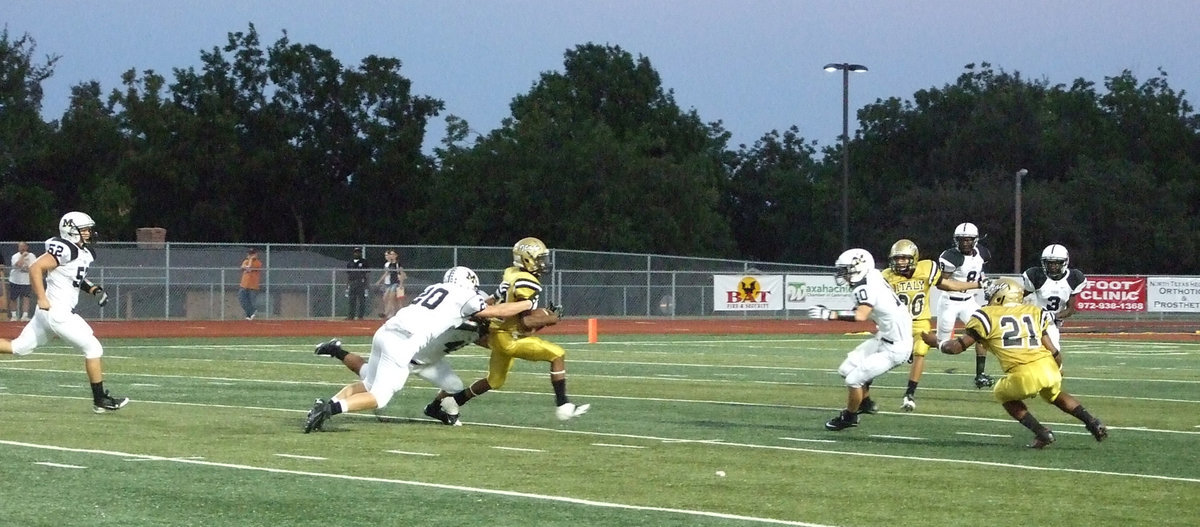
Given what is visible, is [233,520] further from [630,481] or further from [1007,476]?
[1007,476]

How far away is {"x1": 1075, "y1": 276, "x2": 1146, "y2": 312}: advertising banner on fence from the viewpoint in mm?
39344

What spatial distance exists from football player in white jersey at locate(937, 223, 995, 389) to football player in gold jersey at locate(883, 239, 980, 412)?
75cm

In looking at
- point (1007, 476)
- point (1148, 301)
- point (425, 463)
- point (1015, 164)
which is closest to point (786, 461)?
point (1007, 476)

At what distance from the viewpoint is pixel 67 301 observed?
1255 cm

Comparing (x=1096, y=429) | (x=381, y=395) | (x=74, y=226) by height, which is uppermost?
(x=74, y=226)

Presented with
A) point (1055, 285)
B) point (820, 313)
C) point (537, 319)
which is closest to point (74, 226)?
point (537, 319)

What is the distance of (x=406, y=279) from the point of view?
118 feet

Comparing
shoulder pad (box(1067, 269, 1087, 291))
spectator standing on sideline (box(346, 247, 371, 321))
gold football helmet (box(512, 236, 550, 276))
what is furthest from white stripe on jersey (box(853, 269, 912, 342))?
spectator standing on sideline (box(346, 247, 371, 321))

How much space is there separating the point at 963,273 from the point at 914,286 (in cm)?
219

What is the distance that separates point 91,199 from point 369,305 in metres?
32.6

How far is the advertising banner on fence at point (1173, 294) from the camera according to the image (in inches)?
1555

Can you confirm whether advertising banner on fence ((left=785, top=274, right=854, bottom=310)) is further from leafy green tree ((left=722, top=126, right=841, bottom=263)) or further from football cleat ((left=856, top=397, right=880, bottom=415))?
leafy green tree ((left=722, top=126, right=841, bottom=263))

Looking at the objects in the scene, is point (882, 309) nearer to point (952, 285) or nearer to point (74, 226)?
point (952, 285)

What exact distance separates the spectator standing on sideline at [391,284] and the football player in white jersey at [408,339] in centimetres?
2108
